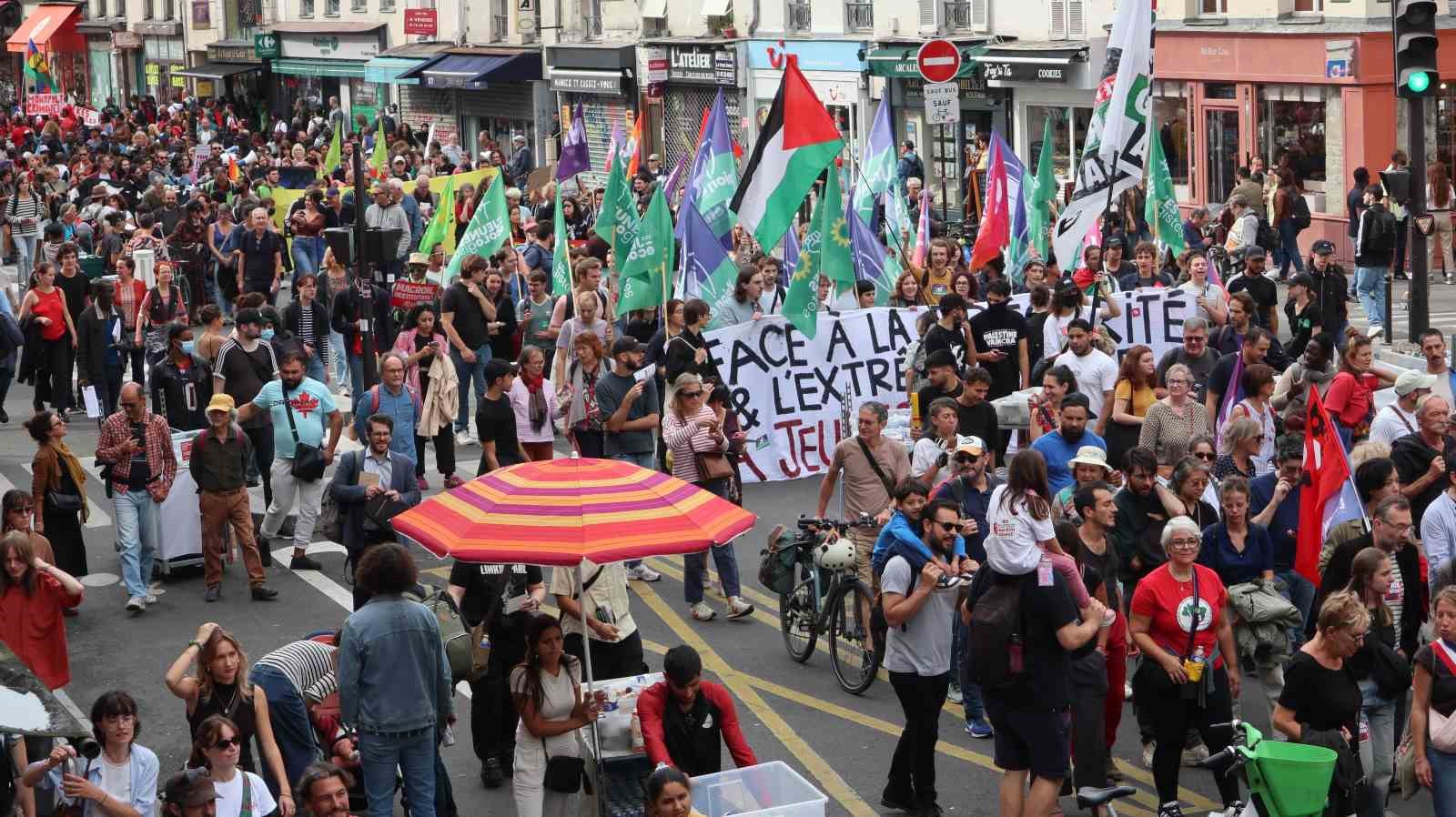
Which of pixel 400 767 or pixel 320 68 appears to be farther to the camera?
pixel 320 68

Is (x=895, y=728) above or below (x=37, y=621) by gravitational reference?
below

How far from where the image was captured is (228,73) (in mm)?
61031

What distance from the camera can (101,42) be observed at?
74.6 meters

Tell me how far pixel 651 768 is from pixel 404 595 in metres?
1.28

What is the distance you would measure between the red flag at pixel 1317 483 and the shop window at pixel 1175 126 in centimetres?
2210

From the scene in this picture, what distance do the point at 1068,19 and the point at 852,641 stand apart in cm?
2315

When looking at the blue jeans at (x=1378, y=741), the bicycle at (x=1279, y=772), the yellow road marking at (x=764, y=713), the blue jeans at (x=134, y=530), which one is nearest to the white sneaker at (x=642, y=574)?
the yellow road marking at (x=764, y=713)

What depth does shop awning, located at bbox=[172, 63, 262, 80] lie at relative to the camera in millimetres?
60500

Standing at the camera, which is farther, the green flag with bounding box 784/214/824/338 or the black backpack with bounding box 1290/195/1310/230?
the black backpack with bounding box 1290/195/1310/230

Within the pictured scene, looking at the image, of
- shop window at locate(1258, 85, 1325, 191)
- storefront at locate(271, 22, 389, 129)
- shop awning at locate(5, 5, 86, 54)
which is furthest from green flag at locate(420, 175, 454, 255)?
shop awning at locate(5, 5, 86, 54)

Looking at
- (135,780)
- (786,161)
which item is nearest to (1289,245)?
(786,161)

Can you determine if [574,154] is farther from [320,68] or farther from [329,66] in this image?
[320,68]

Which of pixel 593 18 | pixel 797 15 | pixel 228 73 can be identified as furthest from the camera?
pixel 228 73

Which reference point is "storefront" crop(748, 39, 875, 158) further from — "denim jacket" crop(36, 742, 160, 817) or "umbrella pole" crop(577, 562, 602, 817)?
"denim jacket" crop(36, 742, 160, 817)
